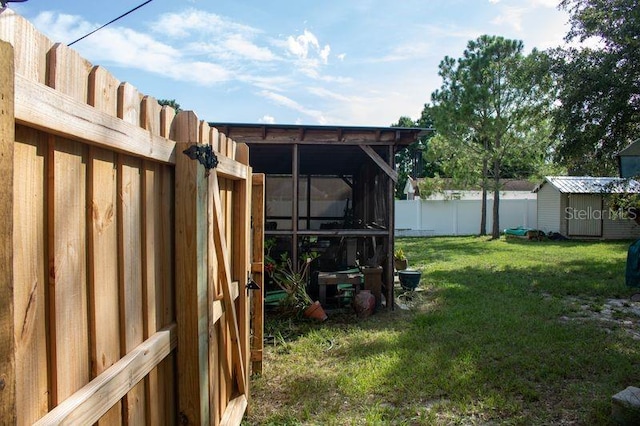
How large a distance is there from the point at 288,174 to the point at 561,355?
30.0 feet

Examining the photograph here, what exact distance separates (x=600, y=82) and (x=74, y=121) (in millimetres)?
10811

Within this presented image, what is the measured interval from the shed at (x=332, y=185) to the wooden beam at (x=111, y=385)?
16.6 ft

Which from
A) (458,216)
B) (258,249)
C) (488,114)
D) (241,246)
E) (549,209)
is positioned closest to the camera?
(241,246)

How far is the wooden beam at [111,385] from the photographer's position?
3.44ft

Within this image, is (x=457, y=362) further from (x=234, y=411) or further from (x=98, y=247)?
(x=98, y=247)

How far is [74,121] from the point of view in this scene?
3.51 ft

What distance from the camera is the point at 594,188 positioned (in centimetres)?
1912

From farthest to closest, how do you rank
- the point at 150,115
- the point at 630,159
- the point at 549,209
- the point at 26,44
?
the point at 549,209, the point at 630,159, the point at 150,115, the point at 26,44

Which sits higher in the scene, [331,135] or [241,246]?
[331,135]

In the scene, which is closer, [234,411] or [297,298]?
[234,411]

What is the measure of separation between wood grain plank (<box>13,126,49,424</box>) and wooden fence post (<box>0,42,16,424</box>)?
11 cm

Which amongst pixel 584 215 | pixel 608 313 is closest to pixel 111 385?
pixel 608 313

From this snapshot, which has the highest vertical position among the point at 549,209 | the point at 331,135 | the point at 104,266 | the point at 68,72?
the point at 331,135

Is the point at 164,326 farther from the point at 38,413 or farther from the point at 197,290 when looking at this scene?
the point at 38,413
